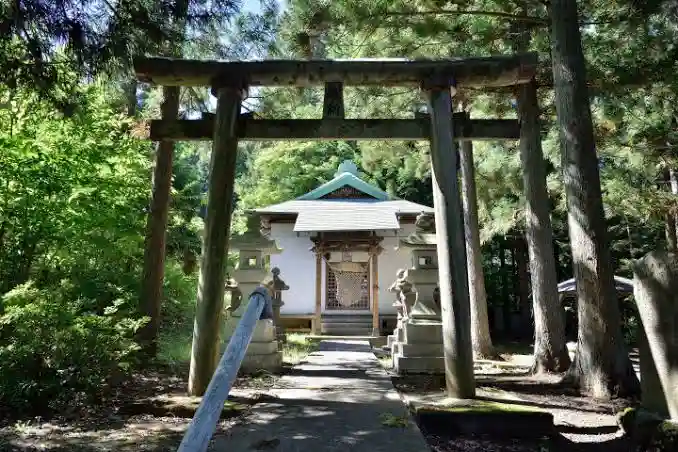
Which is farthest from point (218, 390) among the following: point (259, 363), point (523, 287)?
point (523, 287)

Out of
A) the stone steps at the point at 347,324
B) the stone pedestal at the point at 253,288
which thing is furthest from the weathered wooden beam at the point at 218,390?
the stone steps at the point at 347,324

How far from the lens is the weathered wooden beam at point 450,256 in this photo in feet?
14.4

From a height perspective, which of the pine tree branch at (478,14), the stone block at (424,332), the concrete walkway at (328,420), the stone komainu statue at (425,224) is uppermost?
the pine tree branch at (478,14)

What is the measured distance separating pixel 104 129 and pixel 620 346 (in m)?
7.23

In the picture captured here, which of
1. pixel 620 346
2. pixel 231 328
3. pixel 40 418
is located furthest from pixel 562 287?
pixel 40 418

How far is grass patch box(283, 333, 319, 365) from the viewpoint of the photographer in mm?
8611

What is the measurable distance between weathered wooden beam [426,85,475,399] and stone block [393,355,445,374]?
2008mm

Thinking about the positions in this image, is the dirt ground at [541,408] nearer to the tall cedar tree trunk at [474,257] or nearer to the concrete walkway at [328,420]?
the concrete walkway at [328,420]

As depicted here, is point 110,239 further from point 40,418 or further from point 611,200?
point 611,200

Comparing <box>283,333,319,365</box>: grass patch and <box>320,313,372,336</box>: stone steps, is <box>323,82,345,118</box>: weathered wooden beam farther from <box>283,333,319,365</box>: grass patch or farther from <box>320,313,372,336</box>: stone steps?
<box>320,313,372,336</box>: stone steps

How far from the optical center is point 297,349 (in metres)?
10.6

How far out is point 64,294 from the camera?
5.03 meters

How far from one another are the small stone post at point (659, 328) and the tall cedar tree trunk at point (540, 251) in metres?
4.24

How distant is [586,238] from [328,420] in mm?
3669
